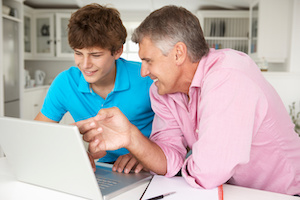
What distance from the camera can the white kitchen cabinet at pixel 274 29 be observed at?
4234 millimetres

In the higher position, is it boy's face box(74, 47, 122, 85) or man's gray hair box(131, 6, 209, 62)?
man's gray hair box(131, 6, 209, 62)

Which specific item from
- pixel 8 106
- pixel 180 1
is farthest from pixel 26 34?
pixel 180 1

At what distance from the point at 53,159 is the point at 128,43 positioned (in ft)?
18.1

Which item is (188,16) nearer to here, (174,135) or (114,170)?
(174,135)

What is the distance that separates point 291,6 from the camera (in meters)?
4.21

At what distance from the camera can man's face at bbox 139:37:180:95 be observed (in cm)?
113

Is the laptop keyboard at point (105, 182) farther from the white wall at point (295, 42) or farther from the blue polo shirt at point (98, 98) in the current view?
the white wall at point (295, 42)

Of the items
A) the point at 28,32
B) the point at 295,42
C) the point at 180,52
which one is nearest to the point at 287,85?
the point at 295,42

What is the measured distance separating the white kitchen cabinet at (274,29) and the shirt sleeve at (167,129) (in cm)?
346

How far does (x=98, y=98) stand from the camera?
5.32 ft

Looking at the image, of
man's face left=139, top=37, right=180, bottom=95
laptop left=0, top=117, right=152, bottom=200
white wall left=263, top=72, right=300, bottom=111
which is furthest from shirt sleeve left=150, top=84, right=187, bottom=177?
white wall left=263, top=72, right=300, bottom=111

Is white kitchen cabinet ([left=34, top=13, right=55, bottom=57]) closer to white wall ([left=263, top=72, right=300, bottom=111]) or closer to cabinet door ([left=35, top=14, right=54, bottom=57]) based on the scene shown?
cabinet door ([left=35, top=14, right=54, bottom=57])

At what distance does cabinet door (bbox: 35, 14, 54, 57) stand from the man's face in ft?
16.1

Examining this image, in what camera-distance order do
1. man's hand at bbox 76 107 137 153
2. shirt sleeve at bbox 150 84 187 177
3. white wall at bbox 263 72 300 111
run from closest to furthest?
1. man's hand at bbox 76 107 137 153
2. shirt sleeve at bbox 150 84 187 177
3. white wall at bbox 263 72 300 111
